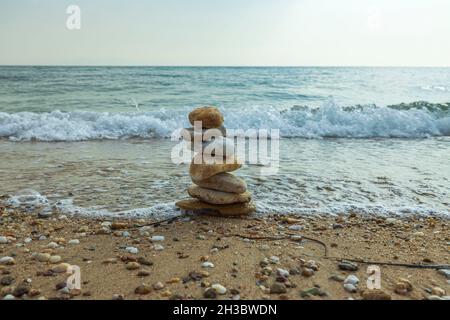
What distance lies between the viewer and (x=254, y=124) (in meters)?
13.0

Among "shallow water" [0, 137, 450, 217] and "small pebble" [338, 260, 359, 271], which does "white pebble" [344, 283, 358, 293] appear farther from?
"shallow water" [0, 137, 450, 217]

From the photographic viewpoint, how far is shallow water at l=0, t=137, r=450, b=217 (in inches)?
202

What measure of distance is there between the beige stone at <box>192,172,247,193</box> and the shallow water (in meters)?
0.47

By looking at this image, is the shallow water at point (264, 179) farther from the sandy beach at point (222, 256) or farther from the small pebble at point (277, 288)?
the small pebble at point (277, 288)

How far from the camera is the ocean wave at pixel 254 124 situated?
11.1 m

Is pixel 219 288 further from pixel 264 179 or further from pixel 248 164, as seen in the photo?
pixel 248 164

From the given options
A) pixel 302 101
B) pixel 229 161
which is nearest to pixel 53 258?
pixel 229 161

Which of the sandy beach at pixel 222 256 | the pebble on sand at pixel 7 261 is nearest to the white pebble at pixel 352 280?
the sandy beach at pixel 222 256

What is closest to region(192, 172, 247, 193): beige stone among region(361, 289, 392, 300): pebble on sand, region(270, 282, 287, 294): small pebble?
region(270, 282, 287, 294): small pebble

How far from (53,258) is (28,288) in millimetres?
527

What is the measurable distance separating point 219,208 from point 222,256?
1.28m

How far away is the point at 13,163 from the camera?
7.33 metres

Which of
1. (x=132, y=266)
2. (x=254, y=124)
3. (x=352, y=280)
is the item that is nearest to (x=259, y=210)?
(x=352, y=280)
